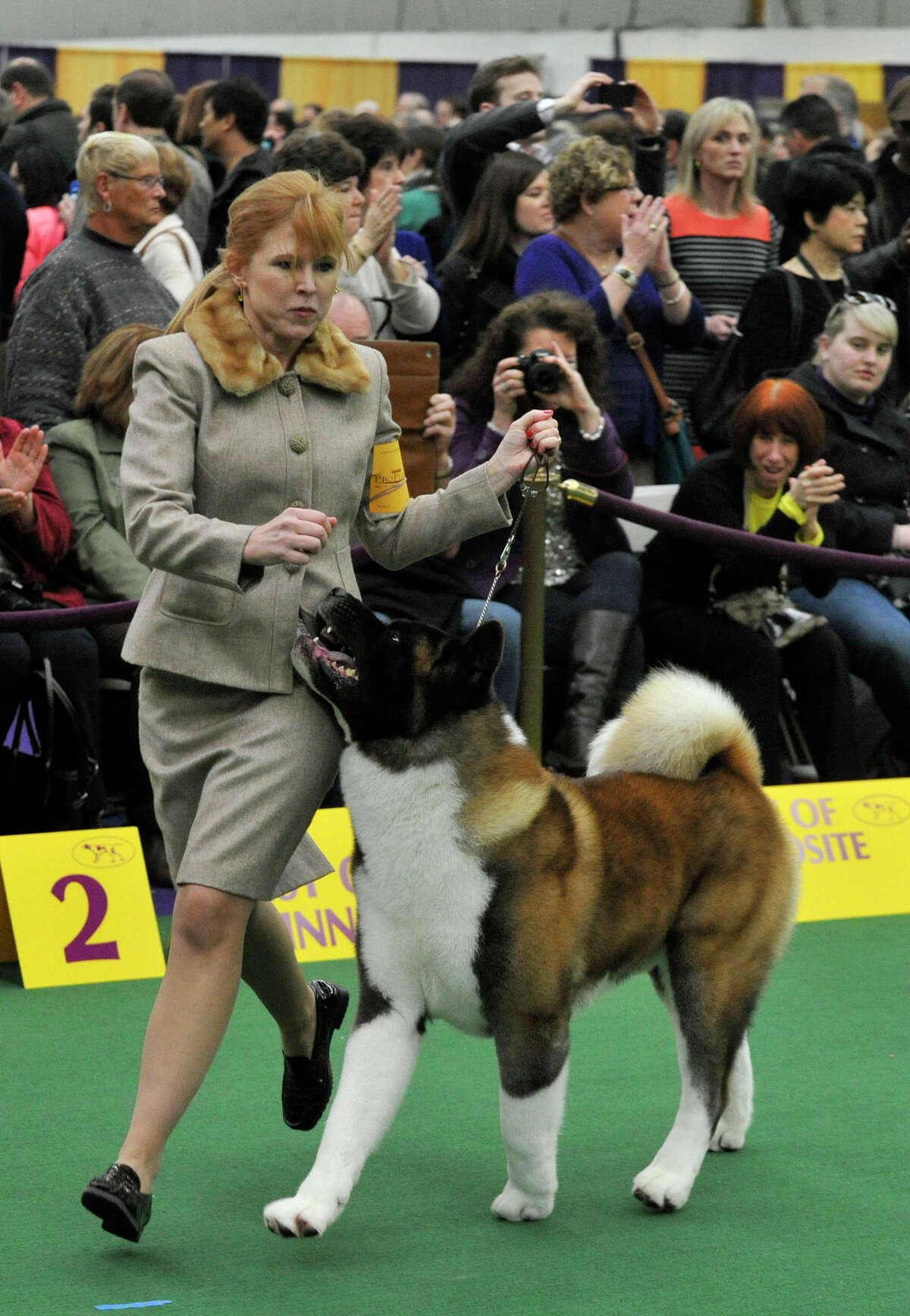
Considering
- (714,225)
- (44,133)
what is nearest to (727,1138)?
(714,225)

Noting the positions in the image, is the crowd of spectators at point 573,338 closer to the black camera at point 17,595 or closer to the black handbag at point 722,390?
the black handbag at point 722,390

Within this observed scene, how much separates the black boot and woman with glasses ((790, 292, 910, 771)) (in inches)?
37.1

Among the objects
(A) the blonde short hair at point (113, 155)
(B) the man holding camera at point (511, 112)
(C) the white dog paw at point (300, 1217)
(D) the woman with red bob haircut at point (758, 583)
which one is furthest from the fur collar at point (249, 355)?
(B) the man holding camera at point (511, 112)

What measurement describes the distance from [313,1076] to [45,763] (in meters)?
2.04

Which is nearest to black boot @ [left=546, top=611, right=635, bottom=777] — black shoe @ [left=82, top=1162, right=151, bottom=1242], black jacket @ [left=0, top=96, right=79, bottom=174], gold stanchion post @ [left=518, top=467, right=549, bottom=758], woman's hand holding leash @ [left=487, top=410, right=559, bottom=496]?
gold stanchion post @ [left=518, top=467, right=549, bottom=758]

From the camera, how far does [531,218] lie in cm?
670

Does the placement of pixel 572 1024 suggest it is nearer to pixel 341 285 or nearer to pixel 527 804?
pixel 527 804

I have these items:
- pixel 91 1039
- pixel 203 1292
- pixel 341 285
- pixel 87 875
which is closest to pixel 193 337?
pixel 203 1292

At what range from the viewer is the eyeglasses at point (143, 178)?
573cm

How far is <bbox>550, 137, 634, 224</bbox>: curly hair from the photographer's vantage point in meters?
6.29

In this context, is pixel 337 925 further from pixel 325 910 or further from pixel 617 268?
pixel 617 268

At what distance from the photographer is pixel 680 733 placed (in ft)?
11.1

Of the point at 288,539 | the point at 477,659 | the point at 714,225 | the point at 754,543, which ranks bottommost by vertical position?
the point at 754,543

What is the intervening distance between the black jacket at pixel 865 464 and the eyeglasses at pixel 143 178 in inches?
98.8
